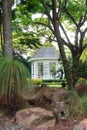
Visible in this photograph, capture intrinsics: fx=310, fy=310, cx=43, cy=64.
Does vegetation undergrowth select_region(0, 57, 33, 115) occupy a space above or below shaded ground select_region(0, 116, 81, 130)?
above

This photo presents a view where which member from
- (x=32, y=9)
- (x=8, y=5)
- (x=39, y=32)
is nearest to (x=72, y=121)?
(x=8, y=5)

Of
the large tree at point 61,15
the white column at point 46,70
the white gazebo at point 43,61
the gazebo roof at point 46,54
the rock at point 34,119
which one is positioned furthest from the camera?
the gazebo roof at point 46,54

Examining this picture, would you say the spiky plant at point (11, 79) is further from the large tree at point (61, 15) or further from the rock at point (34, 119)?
the large tree at point (61, 15)

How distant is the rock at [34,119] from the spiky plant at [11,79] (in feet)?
1.91

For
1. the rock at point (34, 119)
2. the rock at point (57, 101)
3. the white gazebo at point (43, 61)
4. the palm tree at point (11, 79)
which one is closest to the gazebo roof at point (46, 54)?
the white gazebo at point (43, 61)

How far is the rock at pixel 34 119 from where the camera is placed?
6566 millimetres

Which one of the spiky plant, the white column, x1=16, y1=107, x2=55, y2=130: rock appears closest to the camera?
x1=16, y1=107, x2=55, y2=130: rock

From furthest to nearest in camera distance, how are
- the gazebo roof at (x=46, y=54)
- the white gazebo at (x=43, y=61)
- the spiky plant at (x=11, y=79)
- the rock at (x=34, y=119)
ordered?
the gazebo roof at (x=46, y=54) < the white gazebo at (x=43, y=61) < the spiky plant at (x=11, y=79) < the rock at (x=34, y=119)

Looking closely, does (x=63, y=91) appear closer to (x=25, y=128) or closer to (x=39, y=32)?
(x=25, y=128)

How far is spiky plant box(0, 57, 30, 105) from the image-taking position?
7.07m

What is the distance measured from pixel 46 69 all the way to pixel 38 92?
97.6 ft

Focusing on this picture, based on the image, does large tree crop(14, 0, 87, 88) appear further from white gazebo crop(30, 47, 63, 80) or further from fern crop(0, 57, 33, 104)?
white gazebo crop(30, 47, 63, 80)

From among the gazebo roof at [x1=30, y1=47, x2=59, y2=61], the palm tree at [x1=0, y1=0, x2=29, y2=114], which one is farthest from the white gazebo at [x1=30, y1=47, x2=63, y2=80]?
the palm tree at [x1=0, y1=0, x2=29, y2=114]

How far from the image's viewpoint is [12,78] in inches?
281
